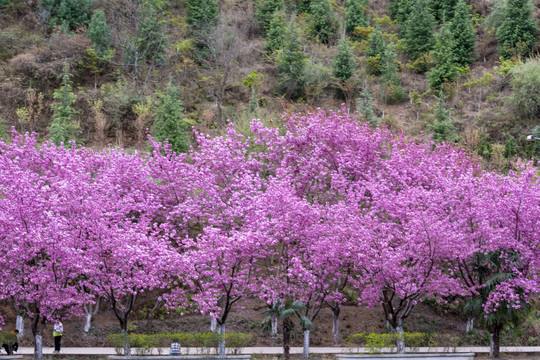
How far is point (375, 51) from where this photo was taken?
48062mm

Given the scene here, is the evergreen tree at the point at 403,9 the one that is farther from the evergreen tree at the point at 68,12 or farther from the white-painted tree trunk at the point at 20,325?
the white-painted tree trunk at the point at 20,325

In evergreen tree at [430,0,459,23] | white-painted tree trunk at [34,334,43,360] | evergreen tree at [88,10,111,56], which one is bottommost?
white-painted tree trunk at [34,334,43,360]

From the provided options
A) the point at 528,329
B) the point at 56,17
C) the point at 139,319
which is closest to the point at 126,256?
the point at 139,319

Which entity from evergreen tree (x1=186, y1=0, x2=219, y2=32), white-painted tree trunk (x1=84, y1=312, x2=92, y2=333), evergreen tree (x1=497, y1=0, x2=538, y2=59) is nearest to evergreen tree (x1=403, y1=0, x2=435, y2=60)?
evergreen tree (x1=497, y1=0, x2=538, y2=59)

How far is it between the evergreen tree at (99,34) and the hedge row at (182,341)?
31508 mm

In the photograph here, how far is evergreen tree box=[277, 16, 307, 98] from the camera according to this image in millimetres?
43250

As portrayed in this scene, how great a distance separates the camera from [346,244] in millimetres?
18156

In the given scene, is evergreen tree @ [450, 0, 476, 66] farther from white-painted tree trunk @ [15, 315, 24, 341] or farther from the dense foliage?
white-painted tree trunk @ [15, 315, 24, 341]

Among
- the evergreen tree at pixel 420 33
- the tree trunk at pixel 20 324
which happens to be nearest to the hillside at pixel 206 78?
the evergreen tree at pixel 420 33

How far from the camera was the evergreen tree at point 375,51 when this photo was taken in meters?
46.8

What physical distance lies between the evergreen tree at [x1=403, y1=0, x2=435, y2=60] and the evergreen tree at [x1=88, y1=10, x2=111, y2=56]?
26127 mm

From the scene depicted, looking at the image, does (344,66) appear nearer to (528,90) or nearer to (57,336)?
(528,90)

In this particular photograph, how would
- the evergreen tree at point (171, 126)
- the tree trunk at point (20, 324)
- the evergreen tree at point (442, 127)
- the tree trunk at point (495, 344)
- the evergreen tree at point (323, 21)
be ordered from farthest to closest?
the evergreen tree at point (323, 21)
the evergreen tree at point (442, 127)
the evergreen tree at point (171, 126)
the tree trunk at point (20, 324)
the tree trunk at point (495, 344)

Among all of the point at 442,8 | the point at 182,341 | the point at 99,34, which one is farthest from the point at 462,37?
the point at 182,341
